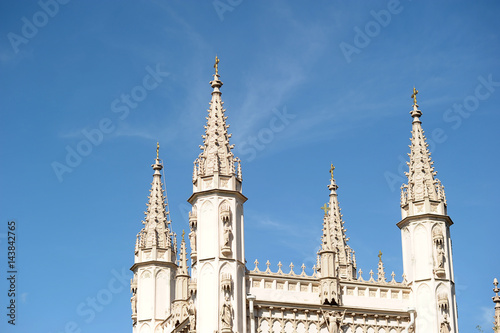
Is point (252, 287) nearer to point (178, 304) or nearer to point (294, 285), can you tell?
point (294, 285)

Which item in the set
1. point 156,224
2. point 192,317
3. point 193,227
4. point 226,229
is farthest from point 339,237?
point 192,317

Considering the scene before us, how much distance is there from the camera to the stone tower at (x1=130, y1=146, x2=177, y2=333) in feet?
207

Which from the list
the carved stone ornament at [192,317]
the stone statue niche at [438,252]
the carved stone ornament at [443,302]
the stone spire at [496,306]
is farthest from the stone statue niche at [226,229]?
the stone spire at [496,306]

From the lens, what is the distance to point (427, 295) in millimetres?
54250

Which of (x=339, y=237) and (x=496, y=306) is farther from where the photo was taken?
(x=339, y=237)

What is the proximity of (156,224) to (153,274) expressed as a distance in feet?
11.5

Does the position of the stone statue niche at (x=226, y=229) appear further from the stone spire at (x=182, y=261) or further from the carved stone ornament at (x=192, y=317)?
the stone spire at (x=182, y=261)

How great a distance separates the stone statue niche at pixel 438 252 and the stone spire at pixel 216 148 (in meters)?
11.5

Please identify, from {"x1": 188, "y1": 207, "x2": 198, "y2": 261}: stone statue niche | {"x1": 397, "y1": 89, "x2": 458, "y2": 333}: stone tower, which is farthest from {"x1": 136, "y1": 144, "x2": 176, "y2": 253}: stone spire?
{"x1": 397, "y1": 89, "x2": 458, "y2": 333}: stone tower

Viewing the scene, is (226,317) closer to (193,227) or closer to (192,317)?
(192,317)

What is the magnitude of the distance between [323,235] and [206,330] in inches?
363

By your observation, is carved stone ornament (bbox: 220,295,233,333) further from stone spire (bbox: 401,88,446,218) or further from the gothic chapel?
stone spire (bbox: 401,88,446,218)

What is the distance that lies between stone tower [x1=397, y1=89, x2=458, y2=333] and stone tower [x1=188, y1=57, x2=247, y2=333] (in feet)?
32.6

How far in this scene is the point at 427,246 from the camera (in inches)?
2169
